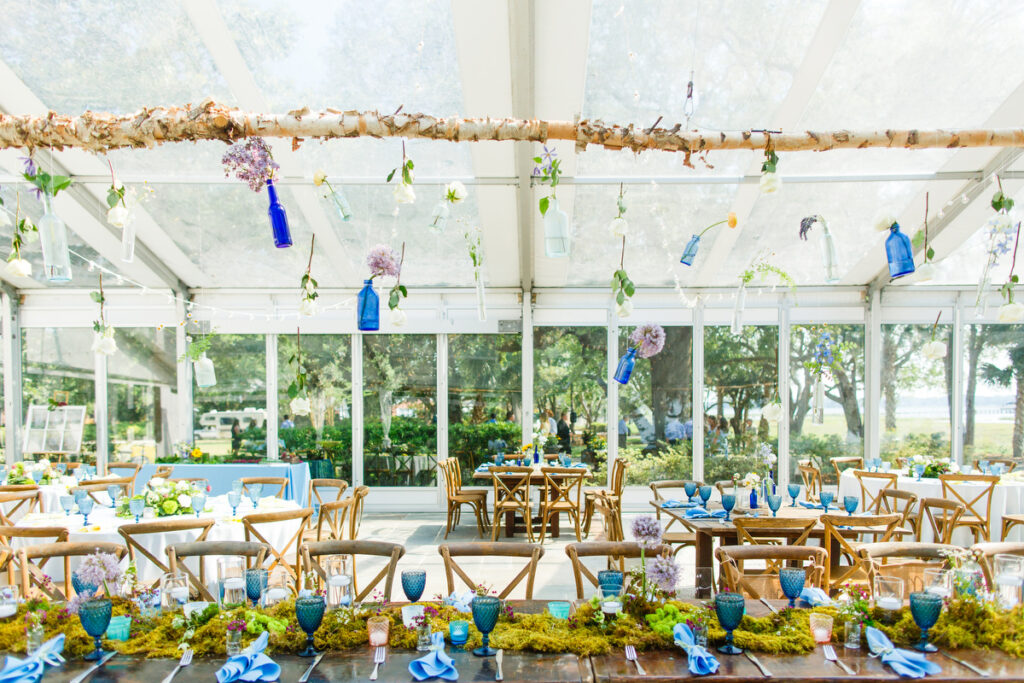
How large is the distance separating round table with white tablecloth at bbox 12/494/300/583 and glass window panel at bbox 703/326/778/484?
5.63m

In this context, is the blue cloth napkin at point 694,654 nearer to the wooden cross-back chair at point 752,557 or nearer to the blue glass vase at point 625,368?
the wooden cross-back chair at point 752,557

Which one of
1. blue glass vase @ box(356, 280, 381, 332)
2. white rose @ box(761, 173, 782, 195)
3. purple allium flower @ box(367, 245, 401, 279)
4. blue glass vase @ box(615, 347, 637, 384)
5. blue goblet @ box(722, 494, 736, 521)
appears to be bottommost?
blue goblet @ box(722, 494, 736, 521)

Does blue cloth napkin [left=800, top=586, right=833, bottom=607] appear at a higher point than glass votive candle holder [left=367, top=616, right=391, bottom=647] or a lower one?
lower

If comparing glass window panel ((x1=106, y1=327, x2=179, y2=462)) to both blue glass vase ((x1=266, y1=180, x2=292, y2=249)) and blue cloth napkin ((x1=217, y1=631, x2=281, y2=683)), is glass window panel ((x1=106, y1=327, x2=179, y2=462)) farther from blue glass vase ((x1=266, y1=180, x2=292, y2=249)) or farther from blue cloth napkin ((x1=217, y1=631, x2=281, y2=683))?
blue cloth napkin ((x1=217, y1=631, x2=281, y2=683))

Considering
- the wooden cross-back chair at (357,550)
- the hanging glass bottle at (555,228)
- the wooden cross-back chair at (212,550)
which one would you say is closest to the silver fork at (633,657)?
the wooden cross-back chair at (357,550)

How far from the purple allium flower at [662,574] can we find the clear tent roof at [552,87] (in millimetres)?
2899

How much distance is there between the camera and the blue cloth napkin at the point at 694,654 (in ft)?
6.84

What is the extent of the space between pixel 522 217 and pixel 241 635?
538 cm

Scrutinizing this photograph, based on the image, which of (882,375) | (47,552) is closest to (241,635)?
(47,552)

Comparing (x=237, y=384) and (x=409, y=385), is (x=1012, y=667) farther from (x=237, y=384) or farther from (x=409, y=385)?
(x=237, y=384)

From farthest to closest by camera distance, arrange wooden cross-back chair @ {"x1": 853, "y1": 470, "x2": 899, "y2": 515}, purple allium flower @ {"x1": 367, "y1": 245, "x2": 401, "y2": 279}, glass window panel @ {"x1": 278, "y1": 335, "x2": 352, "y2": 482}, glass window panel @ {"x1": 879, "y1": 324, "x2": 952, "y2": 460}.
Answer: glass window panel @ {"x1": 278, "y1": 335, "x2": 352, "y2": 482} < glass window panel @ {"x1": 879, "y1": 324, "x2": 952, "y2": 460} < wooden cross-back chair @ {"x1": 853, "y1": 470, "x2": 899, "y2": 515} < purple allium flower @ {"x1": 367, "y1": 245, "x2": 401, "y2": 279}

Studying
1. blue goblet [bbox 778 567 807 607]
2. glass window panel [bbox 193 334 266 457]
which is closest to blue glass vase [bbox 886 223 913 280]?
blue goblet [bbox 778 567 807 607]

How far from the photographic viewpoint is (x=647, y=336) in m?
3.89

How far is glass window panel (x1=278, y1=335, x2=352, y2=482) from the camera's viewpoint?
364 inches
